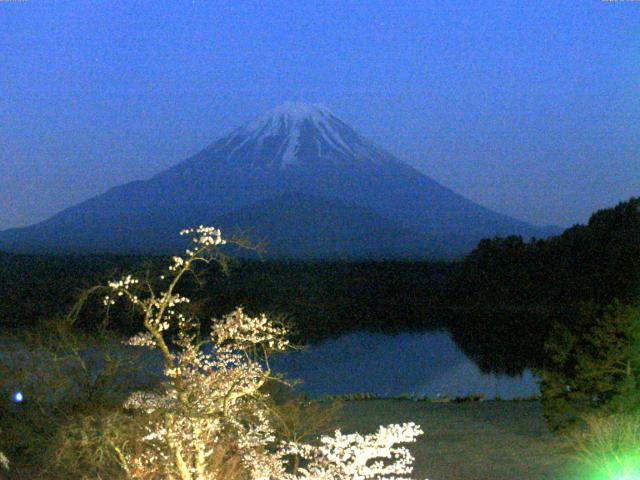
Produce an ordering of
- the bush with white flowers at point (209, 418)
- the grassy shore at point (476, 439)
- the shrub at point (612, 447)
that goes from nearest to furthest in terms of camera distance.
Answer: the bush with white flowers at point (209, 418)
the shrub at point (612, 447)
the grassy shore at point (476, 439)

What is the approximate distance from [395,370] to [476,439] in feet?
40.0

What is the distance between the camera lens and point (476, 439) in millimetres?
8031

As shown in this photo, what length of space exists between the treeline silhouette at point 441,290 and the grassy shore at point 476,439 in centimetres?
929

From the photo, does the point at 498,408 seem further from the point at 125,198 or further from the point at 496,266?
the point at 125,198

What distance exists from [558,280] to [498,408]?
22.5 meters

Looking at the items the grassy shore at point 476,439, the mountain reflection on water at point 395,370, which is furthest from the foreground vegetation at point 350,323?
the mountain reflection on water at point 395,370

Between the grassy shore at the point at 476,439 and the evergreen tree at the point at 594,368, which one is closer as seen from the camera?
the grassy shore at the point at 476,439

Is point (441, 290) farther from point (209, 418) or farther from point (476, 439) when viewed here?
point (209, 418)

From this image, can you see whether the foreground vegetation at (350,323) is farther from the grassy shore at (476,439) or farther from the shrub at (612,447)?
the grassy shore at (476,439)

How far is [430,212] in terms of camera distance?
119500mm

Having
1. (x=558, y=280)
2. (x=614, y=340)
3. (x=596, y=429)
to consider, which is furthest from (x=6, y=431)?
(x=558, y=280)

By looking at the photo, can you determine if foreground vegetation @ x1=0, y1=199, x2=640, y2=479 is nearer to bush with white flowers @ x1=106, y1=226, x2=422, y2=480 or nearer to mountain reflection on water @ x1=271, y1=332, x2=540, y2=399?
bush with white flowers @ x1=106, y1=226, x2=422, y2=480

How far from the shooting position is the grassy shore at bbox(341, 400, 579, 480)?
667 centimetres

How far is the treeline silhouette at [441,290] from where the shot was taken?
27.3 metres
